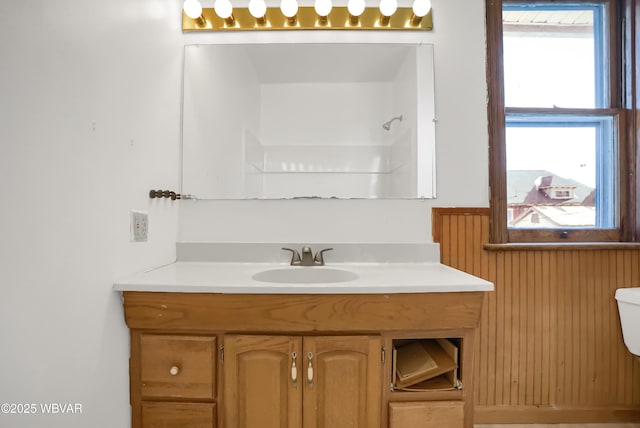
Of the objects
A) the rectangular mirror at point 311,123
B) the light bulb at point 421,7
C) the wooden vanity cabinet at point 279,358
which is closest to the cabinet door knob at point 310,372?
the wooden vanity cabinet at point 279,358

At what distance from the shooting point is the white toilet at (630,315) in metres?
1.28

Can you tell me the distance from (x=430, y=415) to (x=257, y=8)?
1725mm

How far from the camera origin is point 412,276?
42.8 inches

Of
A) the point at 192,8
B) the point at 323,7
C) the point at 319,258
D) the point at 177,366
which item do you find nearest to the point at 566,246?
the point at 319,258

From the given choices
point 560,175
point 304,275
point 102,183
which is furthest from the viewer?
point 560,175

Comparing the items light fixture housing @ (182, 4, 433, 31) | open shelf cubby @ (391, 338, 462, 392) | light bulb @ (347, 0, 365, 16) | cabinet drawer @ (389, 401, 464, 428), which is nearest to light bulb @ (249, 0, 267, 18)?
light fixture housing @ (182, 4, 433, 31)

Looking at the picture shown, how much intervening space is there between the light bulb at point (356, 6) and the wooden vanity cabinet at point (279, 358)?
1230 mm

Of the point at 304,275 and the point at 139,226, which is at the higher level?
the point at 139,226

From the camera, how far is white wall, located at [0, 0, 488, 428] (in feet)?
2.24

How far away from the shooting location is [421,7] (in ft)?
4.53

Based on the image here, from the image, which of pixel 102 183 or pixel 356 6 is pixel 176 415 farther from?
pixel 356 6

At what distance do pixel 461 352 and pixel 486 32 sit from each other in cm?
140

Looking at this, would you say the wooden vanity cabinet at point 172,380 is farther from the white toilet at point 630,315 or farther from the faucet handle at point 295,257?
the white toilet at point 630,315

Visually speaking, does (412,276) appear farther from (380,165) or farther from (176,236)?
(176,236)
